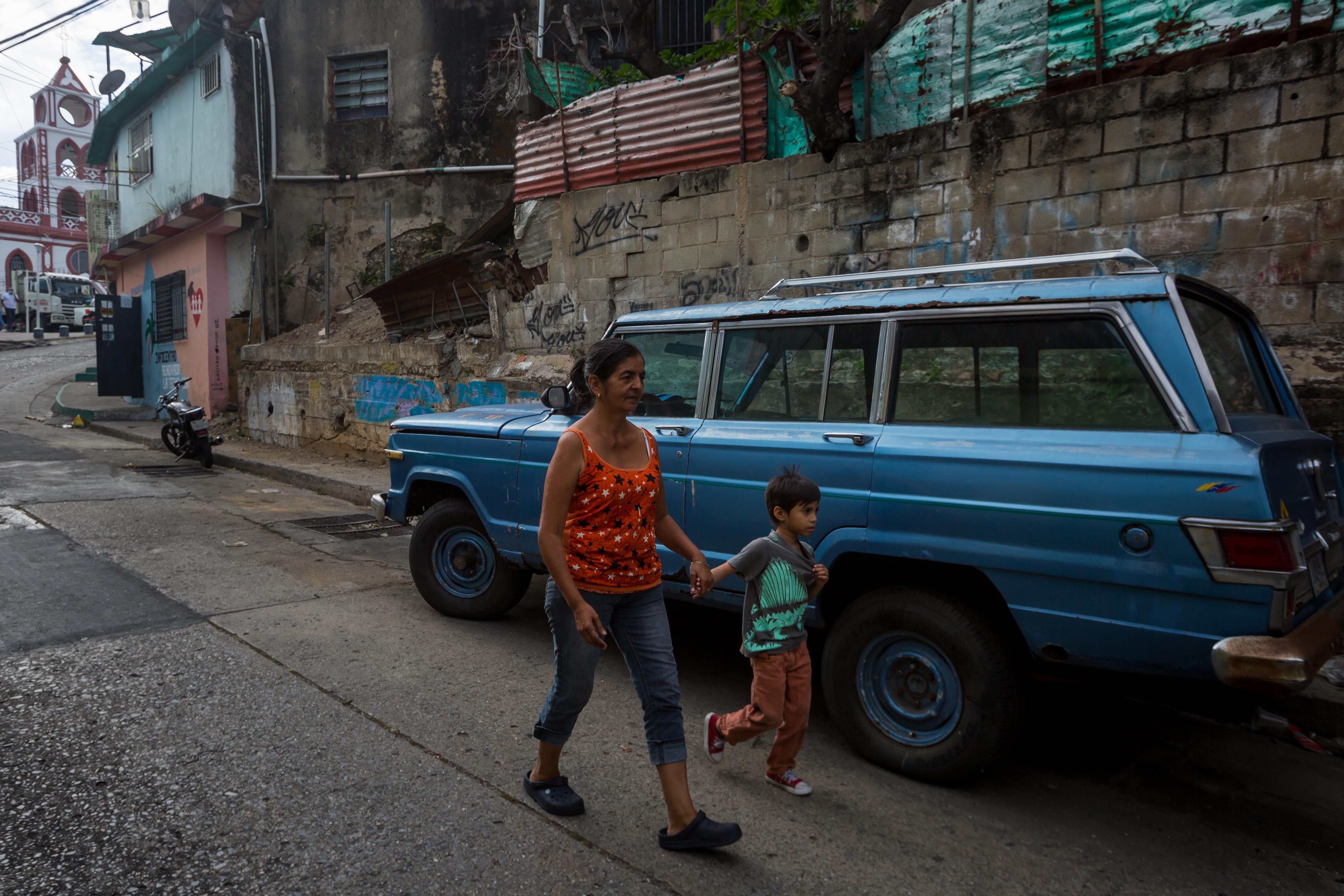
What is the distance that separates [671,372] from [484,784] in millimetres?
2105

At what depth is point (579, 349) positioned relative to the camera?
9.38 metres

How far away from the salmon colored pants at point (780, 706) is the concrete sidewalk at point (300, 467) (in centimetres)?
569

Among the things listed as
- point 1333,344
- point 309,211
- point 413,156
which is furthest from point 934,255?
point 309,211

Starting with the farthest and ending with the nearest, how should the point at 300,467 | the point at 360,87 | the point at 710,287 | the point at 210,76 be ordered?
1. the point at 210,76
2. the point at 360,87
3. the point at 300,467
4. the point at 710,287

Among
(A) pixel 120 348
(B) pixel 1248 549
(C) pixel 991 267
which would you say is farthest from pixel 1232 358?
(A) pixel 120 348

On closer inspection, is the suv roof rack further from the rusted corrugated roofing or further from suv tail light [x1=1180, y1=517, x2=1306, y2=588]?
the rusted corrugated roofing

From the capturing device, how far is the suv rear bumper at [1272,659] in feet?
7.63

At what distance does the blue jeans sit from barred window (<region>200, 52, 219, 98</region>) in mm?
16250

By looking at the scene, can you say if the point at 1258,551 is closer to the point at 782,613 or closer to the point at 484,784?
the point at 782,613

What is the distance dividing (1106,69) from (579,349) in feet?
18.4

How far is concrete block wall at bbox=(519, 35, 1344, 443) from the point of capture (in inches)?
203

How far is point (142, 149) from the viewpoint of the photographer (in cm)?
1805

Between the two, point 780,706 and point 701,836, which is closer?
point 701,836

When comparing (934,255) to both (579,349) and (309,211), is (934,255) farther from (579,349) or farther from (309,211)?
(309,211)
